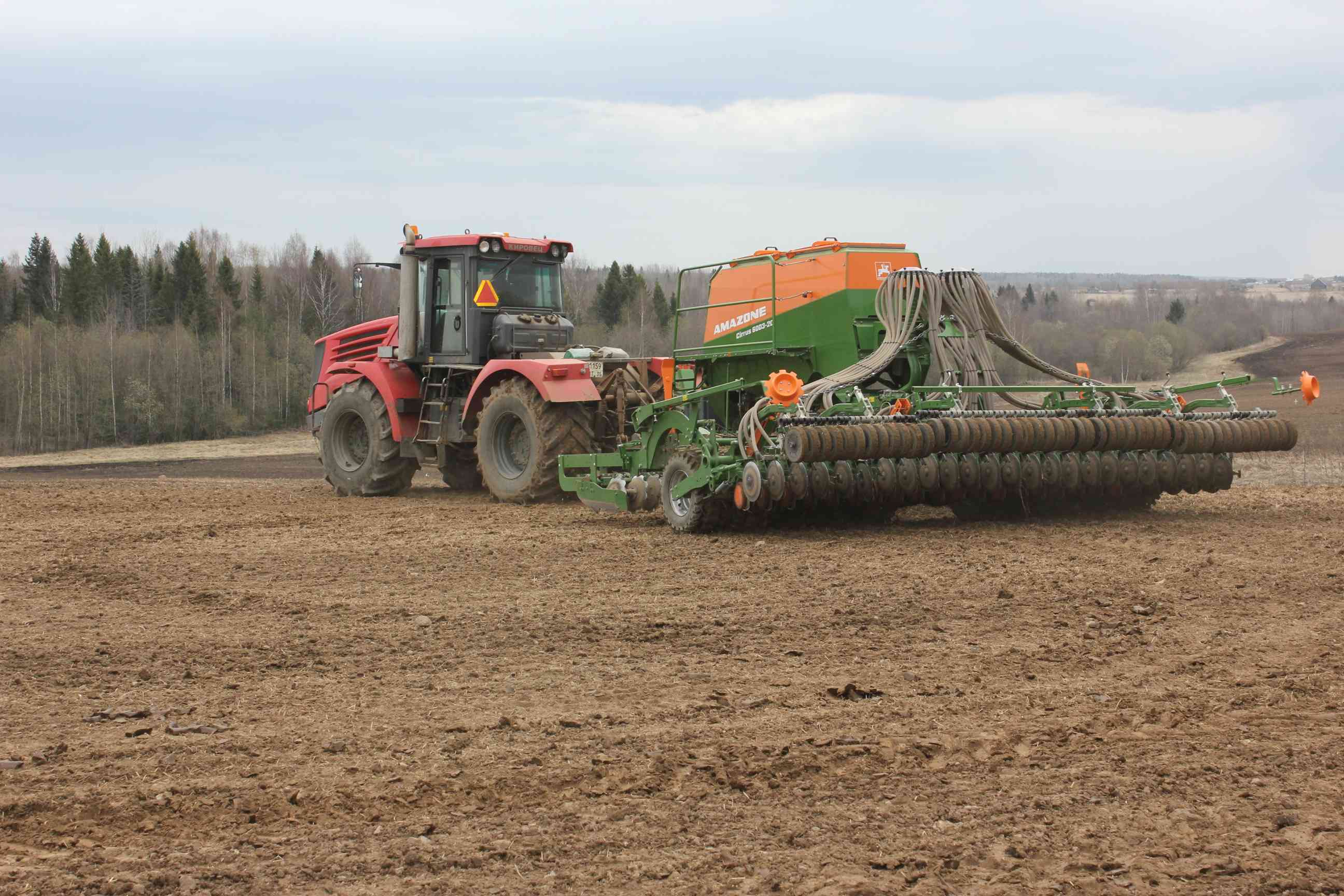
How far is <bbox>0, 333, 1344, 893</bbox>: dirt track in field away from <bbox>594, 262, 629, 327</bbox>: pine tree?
57911 mm

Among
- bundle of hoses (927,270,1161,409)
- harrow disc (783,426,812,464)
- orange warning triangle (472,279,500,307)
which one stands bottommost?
harrow disc (783,426,812,464)

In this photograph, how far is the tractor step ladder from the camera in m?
14.1

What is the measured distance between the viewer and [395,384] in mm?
14273

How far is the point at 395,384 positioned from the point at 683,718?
981cm

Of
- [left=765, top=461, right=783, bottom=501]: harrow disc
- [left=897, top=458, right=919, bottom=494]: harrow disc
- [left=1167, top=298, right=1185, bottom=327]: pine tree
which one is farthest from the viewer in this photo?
[left=1167, top=298, right=1185, bottom=327]: pine tree

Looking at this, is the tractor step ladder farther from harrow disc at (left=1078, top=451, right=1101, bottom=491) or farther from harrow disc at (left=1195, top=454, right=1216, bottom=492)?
harrow disc at (left=1195, top=454, right=1216, bottom=492)

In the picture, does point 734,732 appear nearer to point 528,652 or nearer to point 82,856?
point 528,652

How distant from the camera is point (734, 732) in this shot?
4.92 metres

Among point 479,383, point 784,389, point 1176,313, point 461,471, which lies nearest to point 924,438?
point 784,389

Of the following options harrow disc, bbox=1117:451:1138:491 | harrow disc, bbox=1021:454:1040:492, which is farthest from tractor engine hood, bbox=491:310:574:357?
harrow disc, bbox=1117:451:1138:491

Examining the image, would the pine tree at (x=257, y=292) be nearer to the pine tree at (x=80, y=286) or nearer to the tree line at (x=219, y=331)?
the tree line at (x=219, y=331)

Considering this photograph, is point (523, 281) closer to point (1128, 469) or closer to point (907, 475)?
point (907, 475)

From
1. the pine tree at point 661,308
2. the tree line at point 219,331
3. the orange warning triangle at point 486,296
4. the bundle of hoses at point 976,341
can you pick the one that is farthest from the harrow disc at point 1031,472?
the pine tree at point 661,308

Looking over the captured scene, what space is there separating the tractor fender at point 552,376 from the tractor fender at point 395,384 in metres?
1.23
